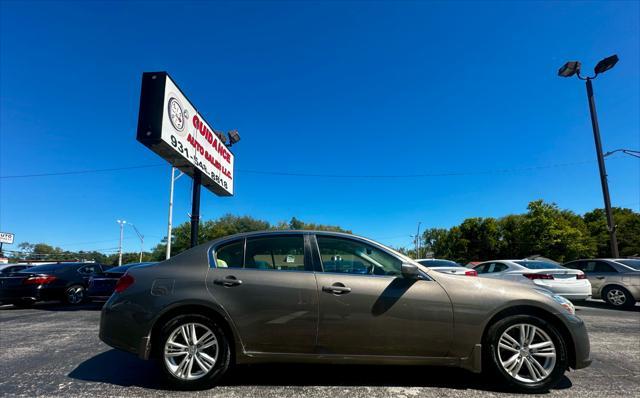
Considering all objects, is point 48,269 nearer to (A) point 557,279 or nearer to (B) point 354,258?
(B) point 354,258

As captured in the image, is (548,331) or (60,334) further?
(60,334)

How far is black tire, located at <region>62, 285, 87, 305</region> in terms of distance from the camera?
10.1 m

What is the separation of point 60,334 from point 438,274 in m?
6.05

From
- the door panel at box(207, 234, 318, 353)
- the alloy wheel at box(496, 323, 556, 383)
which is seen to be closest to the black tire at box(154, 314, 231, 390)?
the door panel at box(207, 234, 318, 353)

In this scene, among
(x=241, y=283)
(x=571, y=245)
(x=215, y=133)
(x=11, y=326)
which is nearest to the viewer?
(x=241, y=283)

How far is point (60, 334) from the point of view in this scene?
548cm

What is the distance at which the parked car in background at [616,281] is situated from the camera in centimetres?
937

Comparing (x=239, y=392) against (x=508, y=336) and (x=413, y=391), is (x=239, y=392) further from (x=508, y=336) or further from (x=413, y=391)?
(x=508, y=336)

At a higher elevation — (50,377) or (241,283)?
(241,283)

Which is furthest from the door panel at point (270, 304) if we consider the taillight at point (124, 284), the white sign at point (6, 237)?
the white sign at point (6, 237)

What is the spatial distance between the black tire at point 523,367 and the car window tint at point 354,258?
40.5 inches

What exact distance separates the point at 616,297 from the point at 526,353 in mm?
9381

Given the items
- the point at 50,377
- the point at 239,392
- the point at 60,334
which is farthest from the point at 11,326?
the point at 239,392

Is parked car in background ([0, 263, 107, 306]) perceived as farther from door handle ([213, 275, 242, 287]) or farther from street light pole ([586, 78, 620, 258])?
street light pole ([586, 78, 620, 258])
